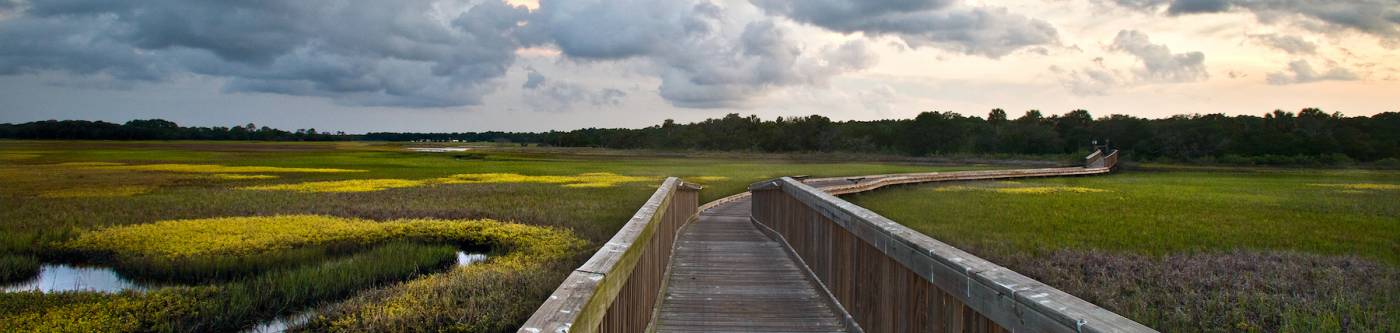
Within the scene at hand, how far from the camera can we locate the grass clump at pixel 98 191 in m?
19.8

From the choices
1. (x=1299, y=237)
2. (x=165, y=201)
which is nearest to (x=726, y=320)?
(x=1299, y=237)

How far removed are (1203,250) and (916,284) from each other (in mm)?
8357

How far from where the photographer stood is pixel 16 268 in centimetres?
1015

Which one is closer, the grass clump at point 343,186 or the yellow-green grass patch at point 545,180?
the grass clump at point 343,186

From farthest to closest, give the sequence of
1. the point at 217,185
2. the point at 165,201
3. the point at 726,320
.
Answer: the point at 217,185
the point at 165,201
the point at 726,320

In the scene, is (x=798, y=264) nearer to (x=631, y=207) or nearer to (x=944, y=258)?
(x=944, y=258)

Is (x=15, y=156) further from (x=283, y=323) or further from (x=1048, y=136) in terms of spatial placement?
(x=1048, y=136)

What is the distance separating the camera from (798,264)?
7707 mm

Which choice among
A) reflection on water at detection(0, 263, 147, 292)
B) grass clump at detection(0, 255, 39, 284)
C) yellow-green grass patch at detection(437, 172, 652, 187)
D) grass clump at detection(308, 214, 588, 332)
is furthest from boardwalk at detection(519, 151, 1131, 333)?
yellow-green grass patch at detection(437, 172, 652, 187)

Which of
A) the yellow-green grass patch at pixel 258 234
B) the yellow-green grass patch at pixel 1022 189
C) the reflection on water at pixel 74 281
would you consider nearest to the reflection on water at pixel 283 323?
the reflection on water at pixel 74 281

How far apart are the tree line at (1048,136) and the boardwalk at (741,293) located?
50.6 m

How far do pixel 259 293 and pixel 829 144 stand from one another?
8920 centimetres

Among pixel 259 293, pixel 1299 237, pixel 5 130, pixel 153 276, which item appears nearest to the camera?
pixel 259 293

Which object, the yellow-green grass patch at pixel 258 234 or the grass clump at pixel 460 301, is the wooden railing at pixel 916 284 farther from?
the yellow-green grass patch at pixel 258 234
